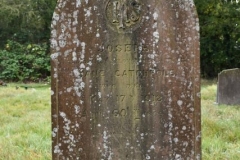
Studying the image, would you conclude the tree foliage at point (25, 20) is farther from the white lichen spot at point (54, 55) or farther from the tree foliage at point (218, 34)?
the white lichen spot at point (54, 55)

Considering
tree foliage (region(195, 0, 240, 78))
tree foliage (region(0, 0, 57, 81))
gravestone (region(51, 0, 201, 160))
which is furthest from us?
tree foliage (region(0, 0, 57, 81))

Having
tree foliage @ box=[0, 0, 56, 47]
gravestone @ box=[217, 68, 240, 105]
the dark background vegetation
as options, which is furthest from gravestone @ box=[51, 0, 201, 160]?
tree foliage @ box=[0, 0, 56, 47]

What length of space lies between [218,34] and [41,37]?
1166cm

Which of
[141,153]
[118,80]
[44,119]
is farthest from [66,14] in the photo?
[44,119]

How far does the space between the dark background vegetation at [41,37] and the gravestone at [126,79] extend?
20921 mm

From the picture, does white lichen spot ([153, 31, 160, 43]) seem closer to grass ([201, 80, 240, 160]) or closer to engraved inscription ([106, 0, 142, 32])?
engraved inscription ([106, 0, 142, 32])

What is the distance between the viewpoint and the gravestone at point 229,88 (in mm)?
11719

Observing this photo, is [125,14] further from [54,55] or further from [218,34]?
[218,34]

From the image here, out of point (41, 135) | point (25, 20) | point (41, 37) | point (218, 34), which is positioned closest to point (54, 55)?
point (41, 135)

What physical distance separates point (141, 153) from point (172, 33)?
1.14m

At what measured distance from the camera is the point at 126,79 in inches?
152

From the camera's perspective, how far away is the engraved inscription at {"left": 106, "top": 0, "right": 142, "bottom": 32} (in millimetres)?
3828

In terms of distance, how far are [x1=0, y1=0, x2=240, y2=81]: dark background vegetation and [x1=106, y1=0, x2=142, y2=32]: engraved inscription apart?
2095 cm

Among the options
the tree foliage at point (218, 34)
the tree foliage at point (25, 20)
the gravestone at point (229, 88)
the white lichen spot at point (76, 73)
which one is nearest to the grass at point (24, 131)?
the white lichen spot at point (76, 73)
